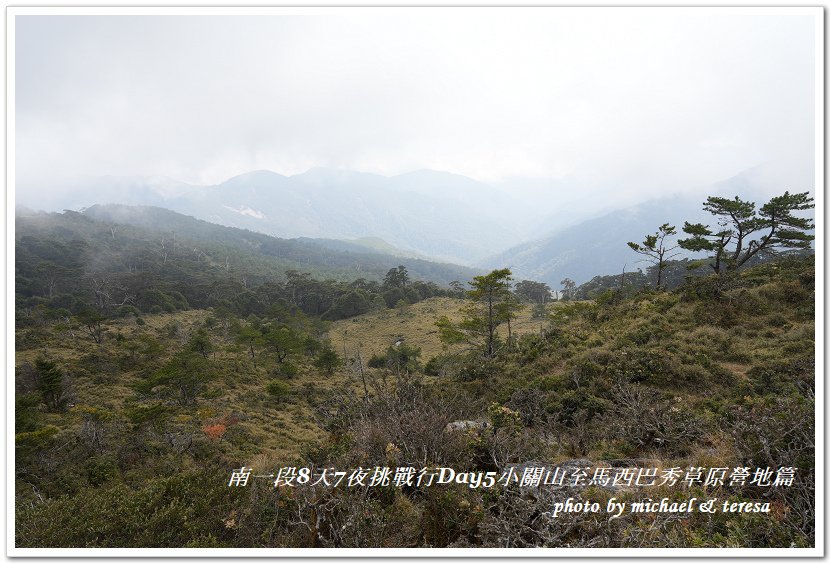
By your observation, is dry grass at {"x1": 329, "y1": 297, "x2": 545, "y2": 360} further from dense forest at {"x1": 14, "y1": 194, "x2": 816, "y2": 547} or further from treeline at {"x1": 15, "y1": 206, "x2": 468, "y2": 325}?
dense forest at {"x1": 14, "y1": 194, "x2": 816, "y2": 547}

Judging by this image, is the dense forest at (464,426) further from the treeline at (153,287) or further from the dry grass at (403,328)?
the treeline at (153,287)

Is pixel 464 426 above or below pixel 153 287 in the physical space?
above

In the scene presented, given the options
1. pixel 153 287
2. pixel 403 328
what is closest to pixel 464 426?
pixel 403 328

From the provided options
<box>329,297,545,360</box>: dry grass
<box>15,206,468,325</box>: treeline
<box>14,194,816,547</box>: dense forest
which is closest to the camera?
<box>14,194,816,547</box>: dense forest

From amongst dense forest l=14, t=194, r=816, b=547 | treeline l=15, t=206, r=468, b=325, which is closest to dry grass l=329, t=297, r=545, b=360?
treeline l=15, t=206, r=468, b=325

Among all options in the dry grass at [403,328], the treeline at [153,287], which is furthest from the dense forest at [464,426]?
the treeline at [153,287]

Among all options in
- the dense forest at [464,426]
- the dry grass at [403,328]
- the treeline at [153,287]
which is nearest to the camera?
the dense forest at [464,426]

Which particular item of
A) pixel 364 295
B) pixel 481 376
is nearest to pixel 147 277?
pixel 364 295

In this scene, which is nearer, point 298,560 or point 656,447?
point 298,560

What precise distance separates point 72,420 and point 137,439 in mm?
4989

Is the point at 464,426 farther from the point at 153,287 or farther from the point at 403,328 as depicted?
the point at 153,287

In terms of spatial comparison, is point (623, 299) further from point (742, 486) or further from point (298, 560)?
point (298, 560)

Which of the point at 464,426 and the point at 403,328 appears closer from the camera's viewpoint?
the point at 464,426

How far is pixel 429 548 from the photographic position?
2.64m
